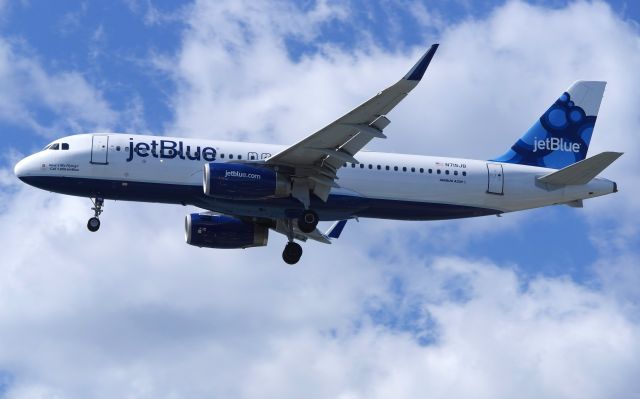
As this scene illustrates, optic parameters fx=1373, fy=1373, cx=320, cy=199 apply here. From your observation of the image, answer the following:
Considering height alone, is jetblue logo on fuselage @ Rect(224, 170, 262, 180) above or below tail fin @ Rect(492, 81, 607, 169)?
below

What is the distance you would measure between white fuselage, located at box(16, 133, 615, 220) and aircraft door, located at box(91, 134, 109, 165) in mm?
40

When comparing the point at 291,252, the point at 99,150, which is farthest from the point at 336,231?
the point at 99,150

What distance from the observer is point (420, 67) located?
47750 mm

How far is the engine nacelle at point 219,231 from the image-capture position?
6062cm

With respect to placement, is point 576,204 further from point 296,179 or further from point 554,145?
point 296,179

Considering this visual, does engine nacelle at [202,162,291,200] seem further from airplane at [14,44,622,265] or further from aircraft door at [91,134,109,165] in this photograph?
aircraft door at [91,134,109,165]

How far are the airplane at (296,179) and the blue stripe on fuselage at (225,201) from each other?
1.6 inches

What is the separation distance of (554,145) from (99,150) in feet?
68.5

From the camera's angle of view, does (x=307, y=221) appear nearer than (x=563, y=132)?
Yes

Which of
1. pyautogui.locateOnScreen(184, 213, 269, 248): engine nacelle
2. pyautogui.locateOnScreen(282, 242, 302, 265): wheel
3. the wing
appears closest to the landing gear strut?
pyautogui.locateOnScreen(282, 242, 302, 265): wheel

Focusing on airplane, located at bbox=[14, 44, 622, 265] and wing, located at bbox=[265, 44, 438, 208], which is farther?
airplane, located at bbox=[14, 44, 622, 265]

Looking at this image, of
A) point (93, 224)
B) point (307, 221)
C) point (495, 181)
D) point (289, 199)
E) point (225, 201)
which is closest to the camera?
point (225, 201)

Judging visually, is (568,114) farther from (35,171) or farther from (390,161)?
(35,171)

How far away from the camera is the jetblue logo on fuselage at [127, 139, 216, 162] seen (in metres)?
54.9
